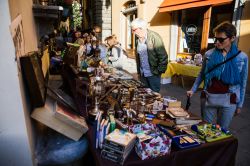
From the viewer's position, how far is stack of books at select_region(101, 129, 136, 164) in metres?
1.37

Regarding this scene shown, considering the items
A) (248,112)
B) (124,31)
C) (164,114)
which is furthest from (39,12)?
(124,31)

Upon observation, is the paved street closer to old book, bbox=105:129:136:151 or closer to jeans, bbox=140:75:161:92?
jeans, bbox=140:75:161:92

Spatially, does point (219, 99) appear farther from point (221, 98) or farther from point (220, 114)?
point (220, 114)

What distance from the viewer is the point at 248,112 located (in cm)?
459

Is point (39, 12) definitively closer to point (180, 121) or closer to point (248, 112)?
point (180, 121)

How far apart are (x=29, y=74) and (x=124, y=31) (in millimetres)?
9546

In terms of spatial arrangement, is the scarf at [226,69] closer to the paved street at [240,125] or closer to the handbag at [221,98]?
the handbag at [221,98]

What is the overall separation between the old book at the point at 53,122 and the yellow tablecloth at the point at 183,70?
4.92m

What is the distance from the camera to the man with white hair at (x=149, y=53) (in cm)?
328

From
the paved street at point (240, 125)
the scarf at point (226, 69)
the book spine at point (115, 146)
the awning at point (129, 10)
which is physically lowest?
the paved street at point (240, 125)

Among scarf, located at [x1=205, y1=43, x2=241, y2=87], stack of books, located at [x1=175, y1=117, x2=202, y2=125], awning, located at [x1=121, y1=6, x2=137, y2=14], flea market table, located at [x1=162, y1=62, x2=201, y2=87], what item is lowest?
flea market table, located at [x1=162, y1=62, x2=201, y2=87]

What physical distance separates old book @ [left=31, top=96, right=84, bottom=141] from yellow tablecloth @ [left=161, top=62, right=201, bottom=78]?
16.1 ft

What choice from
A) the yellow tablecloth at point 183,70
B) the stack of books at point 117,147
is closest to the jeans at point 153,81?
the stack of books at point 117,147

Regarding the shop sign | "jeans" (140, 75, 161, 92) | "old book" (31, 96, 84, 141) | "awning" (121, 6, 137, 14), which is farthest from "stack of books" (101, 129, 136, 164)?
"awning" (121, 6, 137, 14)
